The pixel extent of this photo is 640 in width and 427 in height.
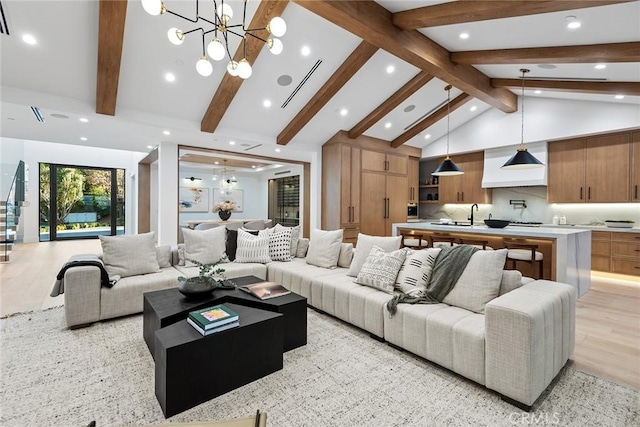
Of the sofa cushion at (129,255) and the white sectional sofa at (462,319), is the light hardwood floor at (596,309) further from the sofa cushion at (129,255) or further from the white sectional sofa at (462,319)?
the sofa cushion at (129,255)

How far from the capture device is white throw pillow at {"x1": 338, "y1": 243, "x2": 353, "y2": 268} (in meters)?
3.99

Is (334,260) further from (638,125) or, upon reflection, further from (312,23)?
(638,125)

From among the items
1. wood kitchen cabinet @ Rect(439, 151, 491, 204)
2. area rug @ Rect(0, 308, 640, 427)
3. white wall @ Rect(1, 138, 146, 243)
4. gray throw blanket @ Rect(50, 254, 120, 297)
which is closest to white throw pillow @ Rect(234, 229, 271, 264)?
gray throw blanket @ Rect(50, 254, 120, 297)

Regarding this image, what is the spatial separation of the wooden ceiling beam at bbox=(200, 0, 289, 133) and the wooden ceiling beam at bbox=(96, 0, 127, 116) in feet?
4.03

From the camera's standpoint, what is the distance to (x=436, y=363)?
230 centimetres

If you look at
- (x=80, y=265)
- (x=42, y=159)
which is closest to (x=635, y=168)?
(x=80, y=265)

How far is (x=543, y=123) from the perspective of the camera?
5902 millimetres

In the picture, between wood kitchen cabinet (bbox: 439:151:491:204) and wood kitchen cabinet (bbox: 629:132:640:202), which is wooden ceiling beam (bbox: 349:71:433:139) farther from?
wood kitchen cabinet (bbox: 629:132:640:202)

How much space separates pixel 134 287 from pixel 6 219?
552 centimetres

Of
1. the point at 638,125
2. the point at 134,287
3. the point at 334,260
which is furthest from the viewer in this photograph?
the point at 638,125

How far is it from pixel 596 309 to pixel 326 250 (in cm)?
342

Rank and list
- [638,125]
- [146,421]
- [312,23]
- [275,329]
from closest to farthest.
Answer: [146,421] → [275,329] → [312,23] → [638,125]

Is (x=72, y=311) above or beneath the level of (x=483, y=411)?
above

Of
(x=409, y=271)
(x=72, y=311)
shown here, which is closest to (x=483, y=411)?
(x=409, y=271)
